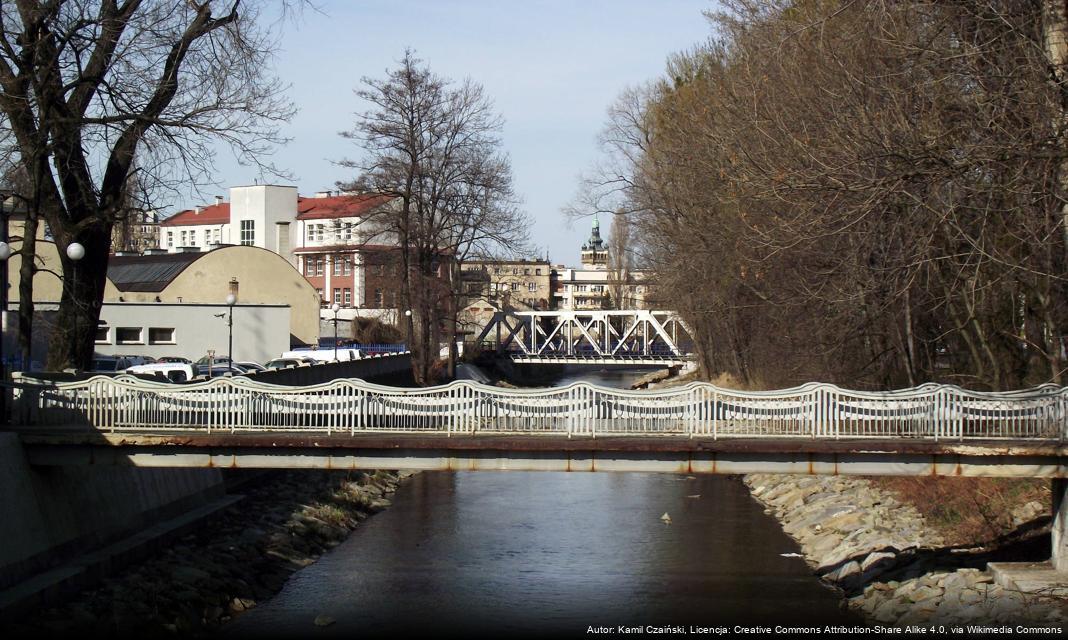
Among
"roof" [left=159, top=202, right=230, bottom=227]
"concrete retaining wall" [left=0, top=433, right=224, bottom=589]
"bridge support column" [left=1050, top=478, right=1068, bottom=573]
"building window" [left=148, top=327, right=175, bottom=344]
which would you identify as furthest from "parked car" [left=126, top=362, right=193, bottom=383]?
"roof" [left=159, top=202, right=230, bottom=227]

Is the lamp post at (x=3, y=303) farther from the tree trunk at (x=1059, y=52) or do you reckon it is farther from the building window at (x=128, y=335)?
the building window at (x=128, y=335)

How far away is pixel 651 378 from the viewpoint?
73.5m

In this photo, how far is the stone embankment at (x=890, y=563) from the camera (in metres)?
15.4

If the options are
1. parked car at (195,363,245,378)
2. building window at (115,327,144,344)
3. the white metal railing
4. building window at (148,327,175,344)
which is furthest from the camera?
building window at (148,327,175,344)

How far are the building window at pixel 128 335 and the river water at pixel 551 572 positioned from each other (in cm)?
2080

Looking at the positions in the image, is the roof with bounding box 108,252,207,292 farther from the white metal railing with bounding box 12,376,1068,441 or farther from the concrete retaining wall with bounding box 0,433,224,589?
the white metal railing with bounding box 12,376,1068,441

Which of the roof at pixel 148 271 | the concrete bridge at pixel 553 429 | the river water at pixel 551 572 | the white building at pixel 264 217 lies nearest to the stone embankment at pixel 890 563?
the river water at pixel 551 572

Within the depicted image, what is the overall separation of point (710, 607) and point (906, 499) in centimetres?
767

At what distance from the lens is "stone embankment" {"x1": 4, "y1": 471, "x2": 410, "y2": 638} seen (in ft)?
52.2

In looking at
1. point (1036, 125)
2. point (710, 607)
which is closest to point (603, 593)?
point (710, 607)

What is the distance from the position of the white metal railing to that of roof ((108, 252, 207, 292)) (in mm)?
39051

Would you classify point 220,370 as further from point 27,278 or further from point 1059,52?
point 1059,52

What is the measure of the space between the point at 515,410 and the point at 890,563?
7589mm

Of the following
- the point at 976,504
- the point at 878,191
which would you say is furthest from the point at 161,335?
the point at 878,191
